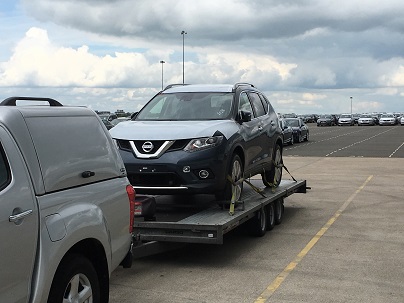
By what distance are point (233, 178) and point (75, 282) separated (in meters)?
4.13

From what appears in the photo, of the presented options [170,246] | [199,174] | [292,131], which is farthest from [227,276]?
[292,131]

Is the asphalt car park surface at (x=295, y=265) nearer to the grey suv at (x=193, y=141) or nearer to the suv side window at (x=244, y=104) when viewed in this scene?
the grey suv at (x=193, y=141)

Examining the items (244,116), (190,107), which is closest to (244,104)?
(244,116)

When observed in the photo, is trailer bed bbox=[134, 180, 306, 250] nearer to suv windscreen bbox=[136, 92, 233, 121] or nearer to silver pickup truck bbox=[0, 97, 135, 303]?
suv windscreen bbox=[136, 92, 233, 121]

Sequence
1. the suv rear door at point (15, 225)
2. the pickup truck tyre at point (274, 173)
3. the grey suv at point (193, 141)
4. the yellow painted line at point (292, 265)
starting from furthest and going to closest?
the pickup truck tyre at point (274, 173) → the grey suv at point (193, 141) → the yellow painted line at point (292, 265) → the suv rear door at point (15, 225)

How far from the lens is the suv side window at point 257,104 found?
966 cm

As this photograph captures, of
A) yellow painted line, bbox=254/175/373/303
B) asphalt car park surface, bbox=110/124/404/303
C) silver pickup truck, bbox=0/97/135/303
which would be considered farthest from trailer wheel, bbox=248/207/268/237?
silver pickup truck, bbox=0/97/135/303

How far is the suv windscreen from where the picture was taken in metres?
8.49

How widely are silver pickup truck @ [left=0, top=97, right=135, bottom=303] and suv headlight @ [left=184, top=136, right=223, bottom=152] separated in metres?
2.58

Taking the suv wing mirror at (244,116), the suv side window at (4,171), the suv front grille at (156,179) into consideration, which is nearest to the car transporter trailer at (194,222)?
the suv front grille at (156,179)

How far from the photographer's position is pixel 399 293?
19.7 feet

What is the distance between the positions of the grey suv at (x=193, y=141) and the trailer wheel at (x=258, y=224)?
1.83 ft

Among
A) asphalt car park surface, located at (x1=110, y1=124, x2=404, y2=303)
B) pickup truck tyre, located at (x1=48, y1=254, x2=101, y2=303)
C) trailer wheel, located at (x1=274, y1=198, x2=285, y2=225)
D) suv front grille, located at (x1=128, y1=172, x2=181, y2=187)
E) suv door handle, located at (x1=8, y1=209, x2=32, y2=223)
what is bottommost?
asphalt car park surface, located at (x1=110, y1=124, x2=404, y2=303)

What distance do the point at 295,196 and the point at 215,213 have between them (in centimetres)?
625
